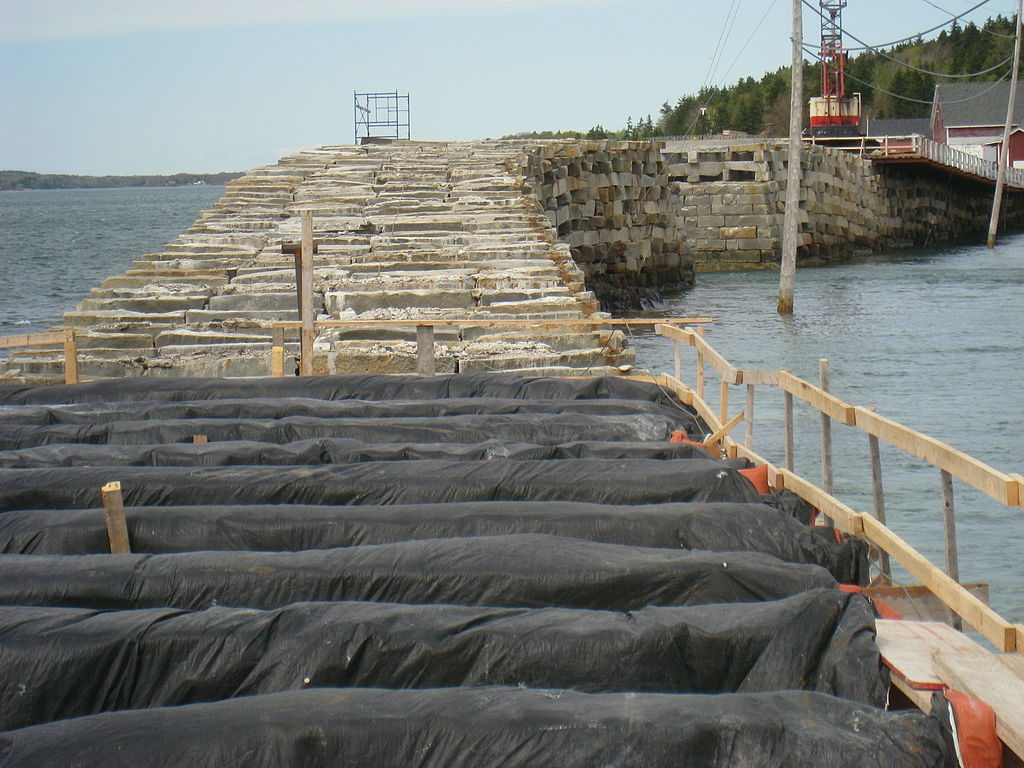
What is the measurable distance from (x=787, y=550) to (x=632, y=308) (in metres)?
24.1

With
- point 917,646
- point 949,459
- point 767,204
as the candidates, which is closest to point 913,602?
point 949,459

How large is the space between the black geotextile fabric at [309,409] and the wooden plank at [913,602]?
2.81 m

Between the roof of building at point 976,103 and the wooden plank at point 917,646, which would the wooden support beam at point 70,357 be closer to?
the wooden plank at point 917,646

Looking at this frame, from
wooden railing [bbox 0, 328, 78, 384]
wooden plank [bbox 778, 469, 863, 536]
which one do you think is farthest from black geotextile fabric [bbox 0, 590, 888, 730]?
wooden railing [bbox 0, 328, 78, 384]

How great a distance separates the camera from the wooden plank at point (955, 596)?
4.43 m

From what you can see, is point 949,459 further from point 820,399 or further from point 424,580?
point 424,580

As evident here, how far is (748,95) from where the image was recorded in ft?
291

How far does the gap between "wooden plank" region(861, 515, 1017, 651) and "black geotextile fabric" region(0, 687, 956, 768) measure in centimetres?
62

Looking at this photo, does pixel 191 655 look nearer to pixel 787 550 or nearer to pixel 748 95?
pixel 787 550

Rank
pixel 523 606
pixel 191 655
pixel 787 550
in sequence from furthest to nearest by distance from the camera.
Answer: pixel 787 550 → pixel 523 606 → pixel 191 655

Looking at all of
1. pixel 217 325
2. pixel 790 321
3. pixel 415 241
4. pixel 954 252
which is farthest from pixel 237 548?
pixel 954 252

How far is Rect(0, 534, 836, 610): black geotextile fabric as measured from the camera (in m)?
5.24

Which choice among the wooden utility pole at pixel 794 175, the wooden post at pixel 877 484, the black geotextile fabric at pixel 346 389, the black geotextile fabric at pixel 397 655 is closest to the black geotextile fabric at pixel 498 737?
the black geotextile fabric at pixel 397 655

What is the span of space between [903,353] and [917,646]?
19.1 metres
